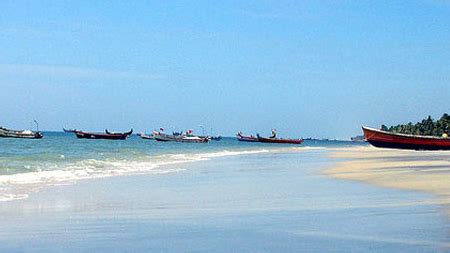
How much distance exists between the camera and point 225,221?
875 centimetres

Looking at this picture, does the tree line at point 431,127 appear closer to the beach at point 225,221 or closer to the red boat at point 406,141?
the red boat at point 406,141

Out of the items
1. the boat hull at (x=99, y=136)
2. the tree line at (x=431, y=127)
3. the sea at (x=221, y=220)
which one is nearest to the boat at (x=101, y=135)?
the boat hull at (x=99, y=136)

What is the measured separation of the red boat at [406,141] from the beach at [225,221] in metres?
→ 41.9

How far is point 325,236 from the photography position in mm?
7348

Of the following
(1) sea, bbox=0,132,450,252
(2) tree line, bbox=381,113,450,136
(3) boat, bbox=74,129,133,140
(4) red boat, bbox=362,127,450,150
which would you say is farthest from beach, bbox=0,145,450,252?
(3) boat, bbox=74,129,133,140

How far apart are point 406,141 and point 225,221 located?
49801 mm

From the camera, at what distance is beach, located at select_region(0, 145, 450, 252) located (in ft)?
22.6

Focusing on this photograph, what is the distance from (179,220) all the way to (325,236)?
239cm

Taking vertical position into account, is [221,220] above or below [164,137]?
below

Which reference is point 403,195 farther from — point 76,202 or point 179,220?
point 76,202

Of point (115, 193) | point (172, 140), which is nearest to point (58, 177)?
point (115, 193)

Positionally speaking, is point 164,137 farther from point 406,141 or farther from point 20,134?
point 406,141

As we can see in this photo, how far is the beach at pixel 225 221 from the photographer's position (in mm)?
6887

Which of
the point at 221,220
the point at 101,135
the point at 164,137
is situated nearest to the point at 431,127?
the point at 164,137
